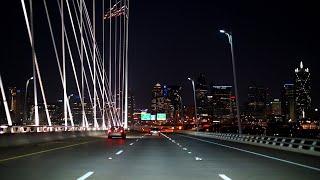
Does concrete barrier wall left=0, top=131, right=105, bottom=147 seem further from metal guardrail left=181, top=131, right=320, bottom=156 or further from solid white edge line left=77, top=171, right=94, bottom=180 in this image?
solid white edge line left=77, top=171, right=94, bottom=180

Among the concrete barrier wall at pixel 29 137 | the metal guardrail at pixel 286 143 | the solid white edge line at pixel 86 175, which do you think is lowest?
the solid white edge line at pixel 86 175

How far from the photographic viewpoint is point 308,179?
1494cm

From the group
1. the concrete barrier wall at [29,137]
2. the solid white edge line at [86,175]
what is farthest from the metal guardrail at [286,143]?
the concrete barrier wall at [29,137]

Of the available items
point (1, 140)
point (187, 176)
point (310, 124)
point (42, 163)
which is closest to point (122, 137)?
point (1, 140)

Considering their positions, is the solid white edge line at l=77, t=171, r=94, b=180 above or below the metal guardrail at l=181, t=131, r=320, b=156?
below

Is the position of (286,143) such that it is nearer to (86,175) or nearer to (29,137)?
(29,137)

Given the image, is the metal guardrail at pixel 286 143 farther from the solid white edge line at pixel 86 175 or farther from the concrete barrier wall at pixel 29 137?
the concrete barrier wall at pixel 29 137

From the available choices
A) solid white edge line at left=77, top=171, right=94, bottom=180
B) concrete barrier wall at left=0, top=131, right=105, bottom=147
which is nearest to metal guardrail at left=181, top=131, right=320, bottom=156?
solid white edge line at left=77, top=171, right=94, bottom=180

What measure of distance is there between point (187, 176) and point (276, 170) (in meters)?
3.53

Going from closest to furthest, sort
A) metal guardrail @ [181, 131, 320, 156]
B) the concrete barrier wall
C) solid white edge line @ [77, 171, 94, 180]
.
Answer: solid white edge line @ [77, 171, 94, 180], metal guardrail @ [181, 131, 320, 156], the concrete barrier wall

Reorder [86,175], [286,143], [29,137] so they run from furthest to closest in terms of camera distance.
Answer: [29,137], [286,143], [86,175]

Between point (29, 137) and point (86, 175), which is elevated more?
point (29, 137)

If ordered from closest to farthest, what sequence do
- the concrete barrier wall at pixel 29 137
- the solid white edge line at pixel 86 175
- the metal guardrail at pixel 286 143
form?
1. the solid white edge line at pixel 86 175
2. the metal guardrail at pixel 286 143
3. the concrete barrier wall at pixel 29 137

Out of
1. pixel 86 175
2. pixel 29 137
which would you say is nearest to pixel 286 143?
pixel 29 137
